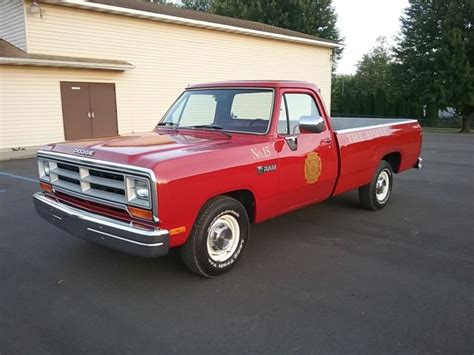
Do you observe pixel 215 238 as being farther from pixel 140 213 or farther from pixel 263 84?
pixel 263 84

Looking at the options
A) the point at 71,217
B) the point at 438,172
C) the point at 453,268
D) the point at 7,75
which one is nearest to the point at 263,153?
the point at 71,217

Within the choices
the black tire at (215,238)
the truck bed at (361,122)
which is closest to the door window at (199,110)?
the black tire at (215,238)

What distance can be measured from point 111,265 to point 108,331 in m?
1.32

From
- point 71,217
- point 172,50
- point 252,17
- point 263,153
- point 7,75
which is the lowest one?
point 71,217

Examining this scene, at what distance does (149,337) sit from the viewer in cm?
320

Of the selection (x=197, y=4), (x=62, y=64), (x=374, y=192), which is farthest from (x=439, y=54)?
(x=197, y=4)

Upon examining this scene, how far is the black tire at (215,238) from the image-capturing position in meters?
3.94

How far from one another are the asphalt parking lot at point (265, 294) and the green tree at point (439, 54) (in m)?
22.3

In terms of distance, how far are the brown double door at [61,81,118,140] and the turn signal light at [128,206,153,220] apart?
1294cm

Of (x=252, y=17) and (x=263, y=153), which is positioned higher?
(x=252, y=17)

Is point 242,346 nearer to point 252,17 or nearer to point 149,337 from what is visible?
point 149,337

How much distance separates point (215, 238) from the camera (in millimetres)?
4172

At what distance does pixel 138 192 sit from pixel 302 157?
2.09 metres

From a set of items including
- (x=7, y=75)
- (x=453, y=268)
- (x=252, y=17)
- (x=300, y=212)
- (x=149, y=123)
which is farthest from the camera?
(x=252, y=17)
